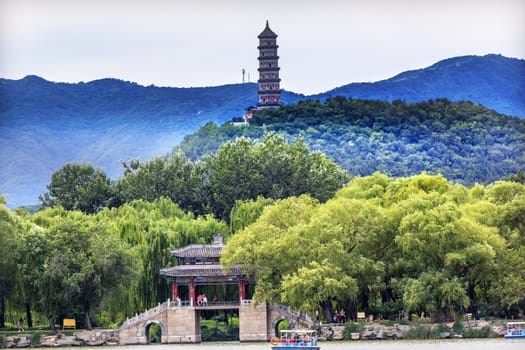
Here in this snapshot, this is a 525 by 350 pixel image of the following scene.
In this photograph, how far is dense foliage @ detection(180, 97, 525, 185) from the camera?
136m

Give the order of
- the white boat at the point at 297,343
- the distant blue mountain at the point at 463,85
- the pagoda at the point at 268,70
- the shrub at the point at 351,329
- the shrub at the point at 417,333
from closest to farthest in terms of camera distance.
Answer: the white boat at the point at 297,343, the shrub at the point at 417,333, the shrub at the point at 351,329, the pagoda at the point at 268,70, the distant blue mountain at the point at 463,85

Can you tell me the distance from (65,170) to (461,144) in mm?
54143

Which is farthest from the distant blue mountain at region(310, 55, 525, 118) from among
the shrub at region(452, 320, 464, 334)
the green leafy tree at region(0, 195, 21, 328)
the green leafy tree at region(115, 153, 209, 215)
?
the shrub at region(452, 320, 464, 334)

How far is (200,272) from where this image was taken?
64.8 metres

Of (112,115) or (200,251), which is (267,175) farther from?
(112,115)

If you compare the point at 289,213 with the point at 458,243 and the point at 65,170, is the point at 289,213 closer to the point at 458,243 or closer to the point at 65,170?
the point at 458,243

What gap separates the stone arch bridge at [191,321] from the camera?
62.6 metres

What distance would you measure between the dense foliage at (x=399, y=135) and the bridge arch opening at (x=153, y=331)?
65795 millimetres

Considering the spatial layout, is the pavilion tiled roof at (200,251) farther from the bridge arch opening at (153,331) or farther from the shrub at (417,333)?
the shrub at (417,333)

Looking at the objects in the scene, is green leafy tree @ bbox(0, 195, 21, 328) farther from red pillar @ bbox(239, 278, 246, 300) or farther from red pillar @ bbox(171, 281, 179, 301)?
red pillar @ bbox(239, 278, 246, 300)

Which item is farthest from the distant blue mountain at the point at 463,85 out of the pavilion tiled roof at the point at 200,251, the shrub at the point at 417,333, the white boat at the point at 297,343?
the white boat at the point at 297,343

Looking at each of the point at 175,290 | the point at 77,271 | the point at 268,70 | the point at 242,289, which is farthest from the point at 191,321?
the point at 268,70

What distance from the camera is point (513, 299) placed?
5888 cm

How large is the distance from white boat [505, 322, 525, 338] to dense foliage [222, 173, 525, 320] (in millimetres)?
1979
